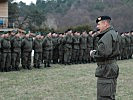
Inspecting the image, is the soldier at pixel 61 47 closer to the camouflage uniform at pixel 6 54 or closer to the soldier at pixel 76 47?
the soldier at pixel 76 47

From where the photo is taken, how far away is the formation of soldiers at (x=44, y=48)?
1396cm

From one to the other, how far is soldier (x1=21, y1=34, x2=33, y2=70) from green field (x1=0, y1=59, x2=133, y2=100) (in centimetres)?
166

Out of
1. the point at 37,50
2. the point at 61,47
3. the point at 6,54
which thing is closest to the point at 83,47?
the point at 61,47

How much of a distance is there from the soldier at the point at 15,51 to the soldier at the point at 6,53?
0.23 metres

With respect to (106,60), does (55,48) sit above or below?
above

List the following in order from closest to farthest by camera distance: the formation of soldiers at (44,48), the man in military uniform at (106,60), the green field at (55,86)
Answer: the man in military uniform at (106,60) < the green field at (55,86) < the formation of soldiers at (44,48)

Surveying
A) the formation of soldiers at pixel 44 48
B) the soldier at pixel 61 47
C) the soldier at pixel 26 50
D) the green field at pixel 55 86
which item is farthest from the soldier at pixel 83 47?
the green field at pixel 55 86

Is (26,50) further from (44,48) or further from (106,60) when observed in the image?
(106,60)

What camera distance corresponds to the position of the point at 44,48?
623 inches

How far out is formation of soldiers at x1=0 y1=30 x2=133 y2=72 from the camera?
13961mm

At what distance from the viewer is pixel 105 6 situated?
61.7 meters

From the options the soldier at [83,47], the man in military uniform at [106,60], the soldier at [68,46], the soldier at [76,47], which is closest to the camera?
the man in military uniform at [106,60]

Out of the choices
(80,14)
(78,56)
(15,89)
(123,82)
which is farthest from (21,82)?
(80,14)

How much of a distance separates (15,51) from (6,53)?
0.42 meters
